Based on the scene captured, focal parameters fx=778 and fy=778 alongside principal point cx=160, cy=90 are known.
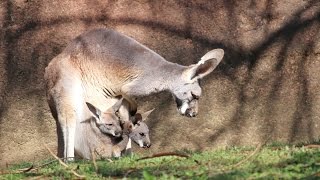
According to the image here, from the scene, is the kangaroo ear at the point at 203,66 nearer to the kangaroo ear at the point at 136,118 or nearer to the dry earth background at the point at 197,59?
the kangaroo ear at the point at 136,118

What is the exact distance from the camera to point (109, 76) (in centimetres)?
731

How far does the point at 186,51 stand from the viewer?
32.5 ft

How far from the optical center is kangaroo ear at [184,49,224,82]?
703cm

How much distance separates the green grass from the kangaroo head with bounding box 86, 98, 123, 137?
194cm

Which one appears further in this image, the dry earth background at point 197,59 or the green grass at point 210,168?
the dry earth background at point 197,59

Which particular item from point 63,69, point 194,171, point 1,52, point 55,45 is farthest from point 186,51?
point 194,171

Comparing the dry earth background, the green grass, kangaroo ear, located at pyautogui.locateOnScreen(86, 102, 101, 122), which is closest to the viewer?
the green grass

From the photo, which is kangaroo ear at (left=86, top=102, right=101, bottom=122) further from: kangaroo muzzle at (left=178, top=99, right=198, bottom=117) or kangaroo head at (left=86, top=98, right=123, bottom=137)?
kangaroo muzzle at (left=178, top=99, right=198, bottom=117)

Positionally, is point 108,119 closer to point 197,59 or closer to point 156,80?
point 156,80

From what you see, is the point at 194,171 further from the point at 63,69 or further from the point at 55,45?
the point at 55,45

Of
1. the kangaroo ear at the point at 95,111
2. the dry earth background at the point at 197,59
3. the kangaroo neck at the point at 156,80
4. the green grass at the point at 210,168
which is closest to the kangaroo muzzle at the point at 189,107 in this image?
the kangaroo neck at the point at 156,80

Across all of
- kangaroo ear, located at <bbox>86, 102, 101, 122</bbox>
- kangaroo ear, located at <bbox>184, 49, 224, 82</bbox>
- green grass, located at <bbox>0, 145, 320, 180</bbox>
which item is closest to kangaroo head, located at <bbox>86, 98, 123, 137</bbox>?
kangaroo ear, located at <bbox>86, 102, 101, 122</bbox>

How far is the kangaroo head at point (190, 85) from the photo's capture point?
7.03 meters

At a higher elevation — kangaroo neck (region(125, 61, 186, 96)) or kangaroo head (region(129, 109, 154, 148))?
kangaroo neck (region(125, 61, 186, 96))
